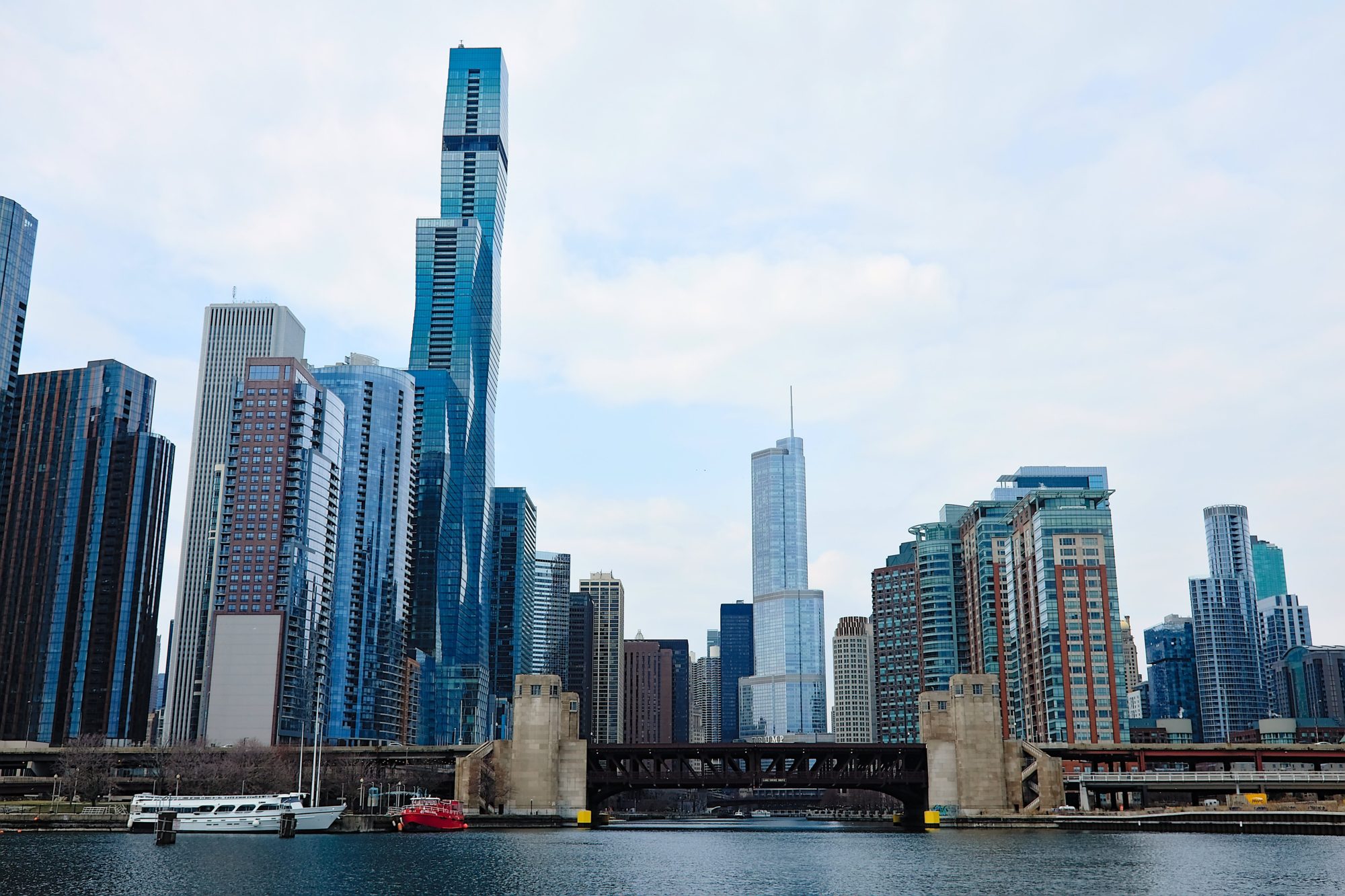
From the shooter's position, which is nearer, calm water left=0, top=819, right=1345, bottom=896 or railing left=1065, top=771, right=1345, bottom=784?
calm water left=0, top=819, right=1345, bottom=896

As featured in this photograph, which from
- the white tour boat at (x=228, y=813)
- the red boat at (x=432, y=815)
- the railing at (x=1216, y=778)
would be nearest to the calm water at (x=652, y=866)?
the white tour boat at (x=228, y=813)

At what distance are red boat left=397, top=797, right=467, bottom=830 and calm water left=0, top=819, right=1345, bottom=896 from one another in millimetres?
8636

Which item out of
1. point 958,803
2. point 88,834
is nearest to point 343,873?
point 88,834

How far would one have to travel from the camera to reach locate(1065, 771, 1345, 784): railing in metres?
177

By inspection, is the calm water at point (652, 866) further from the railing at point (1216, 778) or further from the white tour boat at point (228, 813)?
the railing at point (1216, 778)

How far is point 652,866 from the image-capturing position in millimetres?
122188

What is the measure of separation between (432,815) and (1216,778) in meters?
113

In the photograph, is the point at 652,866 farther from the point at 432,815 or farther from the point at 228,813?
the point at 228,813

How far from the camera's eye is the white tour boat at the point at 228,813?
522 feet

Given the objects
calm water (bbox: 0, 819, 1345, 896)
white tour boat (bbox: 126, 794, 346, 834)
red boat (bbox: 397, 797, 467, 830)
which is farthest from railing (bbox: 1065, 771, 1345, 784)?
white tour boat (bbox: 126, 794, 346, 834)

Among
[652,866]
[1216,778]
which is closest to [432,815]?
[652,866]

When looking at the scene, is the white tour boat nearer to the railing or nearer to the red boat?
the red boat

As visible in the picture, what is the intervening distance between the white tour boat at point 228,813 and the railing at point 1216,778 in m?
115

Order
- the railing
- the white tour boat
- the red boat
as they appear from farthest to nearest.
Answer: the railing < the red boat < the white tour boat
